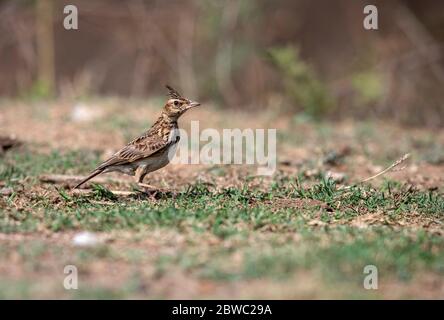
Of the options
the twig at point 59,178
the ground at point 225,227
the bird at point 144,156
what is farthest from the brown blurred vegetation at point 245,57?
the bird at point 144,156

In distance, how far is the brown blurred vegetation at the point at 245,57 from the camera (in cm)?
1366

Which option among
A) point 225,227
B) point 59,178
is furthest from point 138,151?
point 225,227

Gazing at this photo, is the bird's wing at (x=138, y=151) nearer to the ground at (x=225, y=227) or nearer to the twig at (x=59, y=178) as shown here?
the ground at (x=225, y=227)

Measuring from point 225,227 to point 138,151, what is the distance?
189cm

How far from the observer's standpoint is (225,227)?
19.6 feet

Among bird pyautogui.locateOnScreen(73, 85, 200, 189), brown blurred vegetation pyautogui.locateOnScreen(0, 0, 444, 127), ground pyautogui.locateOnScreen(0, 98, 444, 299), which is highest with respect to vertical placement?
brown blurred vegetation pyautogui.locateOnScreen(0, 0, 444, 127)

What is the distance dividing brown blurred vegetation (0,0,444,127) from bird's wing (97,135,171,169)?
566 cm

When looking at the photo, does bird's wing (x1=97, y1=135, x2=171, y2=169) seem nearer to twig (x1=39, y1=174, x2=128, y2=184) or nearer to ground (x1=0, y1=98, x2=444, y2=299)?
ground (x1=0, y1=98, x2=444, y2=299)

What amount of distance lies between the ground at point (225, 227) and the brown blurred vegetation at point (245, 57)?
3.12m

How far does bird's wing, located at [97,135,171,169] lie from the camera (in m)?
7.50

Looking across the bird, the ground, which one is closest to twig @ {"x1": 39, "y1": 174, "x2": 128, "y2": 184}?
the ground

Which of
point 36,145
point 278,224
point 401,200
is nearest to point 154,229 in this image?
point 278,224

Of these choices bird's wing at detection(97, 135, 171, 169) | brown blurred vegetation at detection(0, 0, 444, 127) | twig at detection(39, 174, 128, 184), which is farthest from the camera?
brown blurred vegetation at detection(0, 0, 444, 127)
